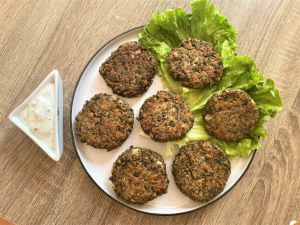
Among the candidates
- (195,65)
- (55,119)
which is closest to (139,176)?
(55,119)

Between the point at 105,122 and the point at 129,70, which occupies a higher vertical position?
the point at 129,70

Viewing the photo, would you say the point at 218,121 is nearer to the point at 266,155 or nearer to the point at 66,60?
the point at 266,155

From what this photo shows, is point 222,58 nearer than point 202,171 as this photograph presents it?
No

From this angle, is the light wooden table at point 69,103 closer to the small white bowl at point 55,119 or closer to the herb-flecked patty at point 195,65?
the small white bowl at point 55,119

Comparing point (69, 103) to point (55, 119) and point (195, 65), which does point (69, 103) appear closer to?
point (55, 119)

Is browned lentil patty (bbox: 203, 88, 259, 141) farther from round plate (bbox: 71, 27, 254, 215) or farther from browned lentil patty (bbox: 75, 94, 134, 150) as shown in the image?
browned lentil patty (bbox: 75, 94, 134, 150)

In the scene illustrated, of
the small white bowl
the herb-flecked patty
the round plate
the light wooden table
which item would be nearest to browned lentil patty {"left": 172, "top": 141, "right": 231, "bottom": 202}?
the round plate

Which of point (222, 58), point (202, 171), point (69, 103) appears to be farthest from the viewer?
point (69, 103)
